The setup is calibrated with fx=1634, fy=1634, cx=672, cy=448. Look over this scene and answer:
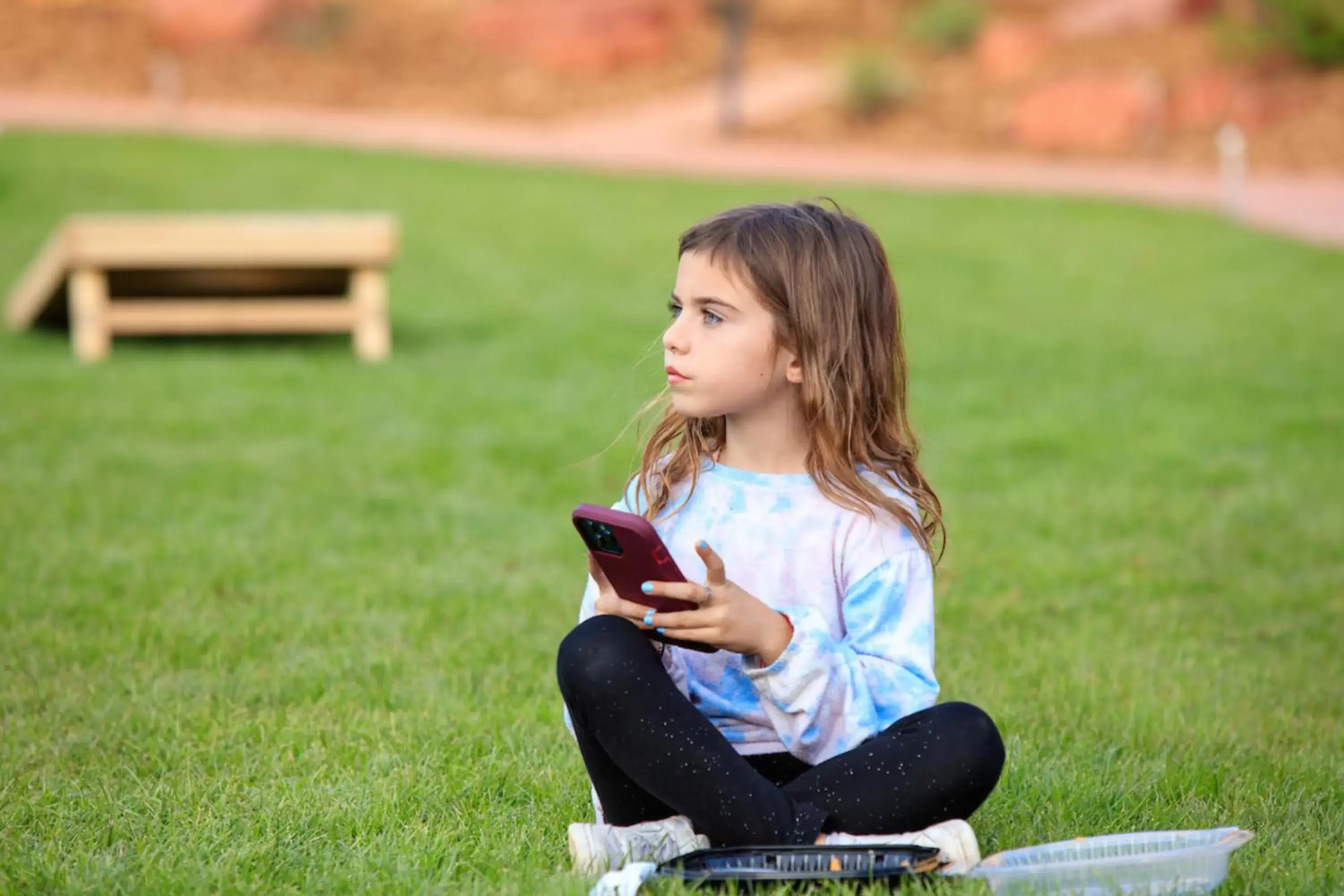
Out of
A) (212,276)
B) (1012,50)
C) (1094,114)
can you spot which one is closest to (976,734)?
(212,276)

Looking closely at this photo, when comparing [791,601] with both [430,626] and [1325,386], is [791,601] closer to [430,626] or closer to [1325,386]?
[430,626]

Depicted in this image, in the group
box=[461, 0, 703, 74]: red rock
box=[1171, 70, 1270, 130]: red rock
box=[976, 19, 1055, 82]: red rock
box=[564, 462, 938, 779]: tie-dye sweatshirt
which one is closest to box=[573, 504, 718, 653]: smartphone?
box=[564, 462, 938, 779]: tie-dye sweatshirt

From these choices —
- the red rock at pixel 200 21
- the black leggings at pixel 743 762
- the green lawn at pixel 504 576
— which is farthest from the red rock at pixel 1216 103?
the black leggings at pixel 743 762

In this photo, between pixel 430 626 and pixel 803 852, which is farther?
pixel 430 626

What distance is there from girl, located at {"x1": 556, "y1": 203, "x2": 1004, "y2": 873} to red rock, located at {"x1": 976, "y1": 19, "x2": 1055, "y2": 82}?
2032 cm

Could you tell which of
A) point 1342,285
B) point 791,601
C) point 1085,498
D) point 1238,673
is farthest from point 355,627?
point 1342,285

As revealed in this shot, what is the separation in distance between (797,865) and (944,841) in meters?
0.26

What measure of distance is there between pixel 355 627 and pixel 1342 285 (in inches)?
356

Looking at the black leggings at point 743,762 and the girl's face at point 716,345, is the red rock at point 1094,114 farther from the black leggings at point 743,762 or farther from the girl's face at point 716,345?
the black leggings at point 743,762

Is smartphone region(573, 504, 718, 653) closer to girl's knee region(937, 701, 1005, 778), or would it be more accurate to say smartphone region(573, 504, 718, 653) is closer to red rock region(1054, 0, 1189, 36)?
girl's knee region(937, 701, 1005, 778)

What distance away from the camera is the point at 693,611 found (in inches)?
99.7

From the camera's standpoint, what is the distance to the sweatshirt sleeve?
8.83 feet

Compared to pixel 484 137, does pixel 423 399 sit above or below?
below

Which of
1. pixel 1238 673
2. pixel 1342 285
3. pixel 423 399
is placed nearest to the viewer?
pixel 1238 673
